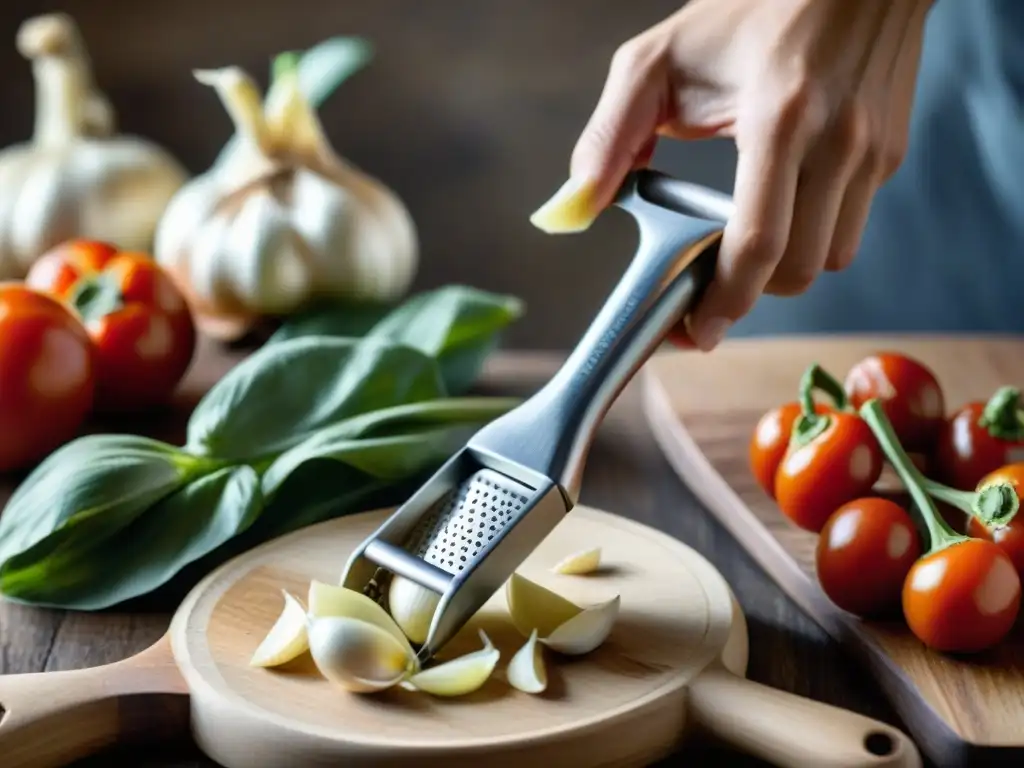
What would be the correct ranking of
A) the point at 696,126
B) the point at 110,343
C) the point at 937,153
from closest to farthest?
the point at 696,126 < the point at 110,343 < the point at 937,153

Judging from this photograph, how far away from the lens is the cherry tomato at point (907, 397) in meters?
1.21

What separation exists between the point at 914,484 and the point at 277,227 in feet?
2.74

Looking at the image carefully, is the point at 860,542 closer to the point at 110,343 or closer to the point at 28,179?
the point at 110,343

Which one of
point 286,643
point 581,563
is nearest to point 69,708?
point 286,643

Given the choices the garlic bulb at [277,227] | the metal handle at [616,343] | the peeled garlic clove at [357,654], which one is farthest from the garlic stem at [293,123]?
the peeled garlic clove at [357,654]

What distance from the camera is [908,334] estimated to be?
5.42 feet

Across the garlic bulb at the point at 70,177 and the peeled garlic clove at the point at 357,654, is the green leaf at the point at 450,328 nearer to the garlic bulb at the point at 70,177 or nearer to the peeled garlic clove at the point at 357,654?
the garlic bulb at the point at 70,177

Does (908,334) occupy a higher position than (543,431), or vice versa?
(543,431)

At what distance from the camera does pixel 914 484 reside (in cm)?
103

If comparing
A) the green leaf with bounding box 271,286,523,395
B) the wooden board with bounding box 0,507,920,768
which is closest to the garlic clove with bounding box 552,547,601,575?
the wooden board with bounding box 0,507,920,768

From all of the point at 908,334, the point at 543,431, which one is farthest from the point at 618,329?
the point at 908,334

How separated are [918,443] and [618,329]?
40cm

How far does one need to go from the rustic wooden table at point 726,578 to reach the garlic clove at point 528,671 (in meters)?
0.11

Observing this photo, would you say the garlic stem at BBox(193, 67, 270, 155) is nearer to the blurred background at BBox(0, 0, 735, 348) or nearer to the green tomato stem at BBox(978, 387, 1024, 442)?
the blurred background at BBox(0, 0, 735, 348)
